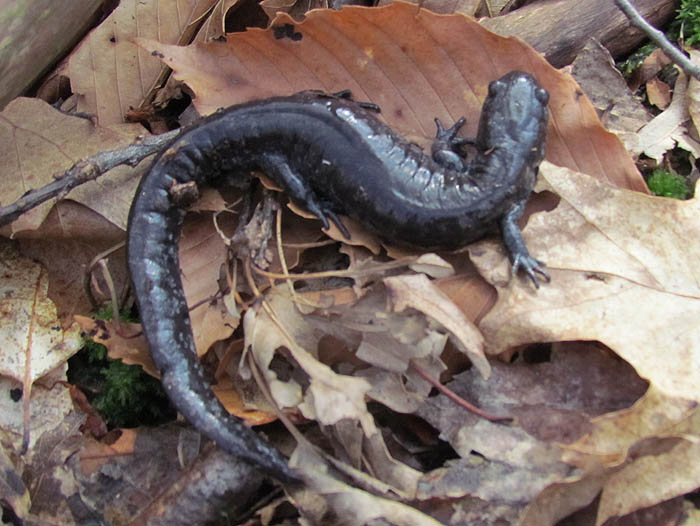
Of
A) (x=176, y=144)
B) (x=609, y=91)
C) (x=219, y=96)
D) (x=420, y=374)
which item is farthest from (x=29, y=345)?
(x=609, y=91)

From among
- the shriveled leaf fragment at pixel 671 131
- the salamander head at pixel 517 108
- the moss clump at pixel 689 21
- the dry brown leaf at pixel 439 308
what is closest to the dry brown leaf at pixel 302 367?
the dry brown leaf at pixel 439 308

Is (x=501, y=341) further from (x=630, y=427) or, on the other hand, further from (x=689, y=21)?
(x=689, y=21)

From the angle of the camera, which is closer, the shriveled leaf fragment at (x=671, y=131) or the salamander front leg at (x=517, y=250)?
the salamander front leg at (x=517, y=250)

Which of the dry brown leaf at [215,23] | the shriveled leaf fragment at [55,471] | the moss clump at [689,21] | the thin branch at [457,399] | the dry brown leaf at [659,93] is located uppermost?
the dry brown leaf at [215,23]

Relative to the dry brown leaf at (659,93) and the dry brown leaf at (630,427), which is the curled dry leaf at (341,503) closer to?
the dry brown leaf at (630,427)

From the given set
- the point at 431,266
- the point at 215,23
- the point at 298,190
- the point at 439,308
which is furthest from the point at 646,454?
the point at 215,23

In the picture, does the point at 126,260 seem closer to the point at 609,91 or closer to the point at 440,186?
the point at 440,186

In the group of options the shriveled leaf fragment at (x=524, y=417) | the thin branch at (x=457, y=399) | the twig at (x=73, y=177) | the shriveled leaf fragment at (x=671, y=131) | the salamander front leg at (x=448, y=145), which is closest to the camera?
the shriveled leaf fragment at (x=524, y=417)

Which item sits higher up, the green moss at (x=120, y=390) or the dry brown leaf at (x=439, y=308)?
the dry brown leaf at (x=439, y=308)
